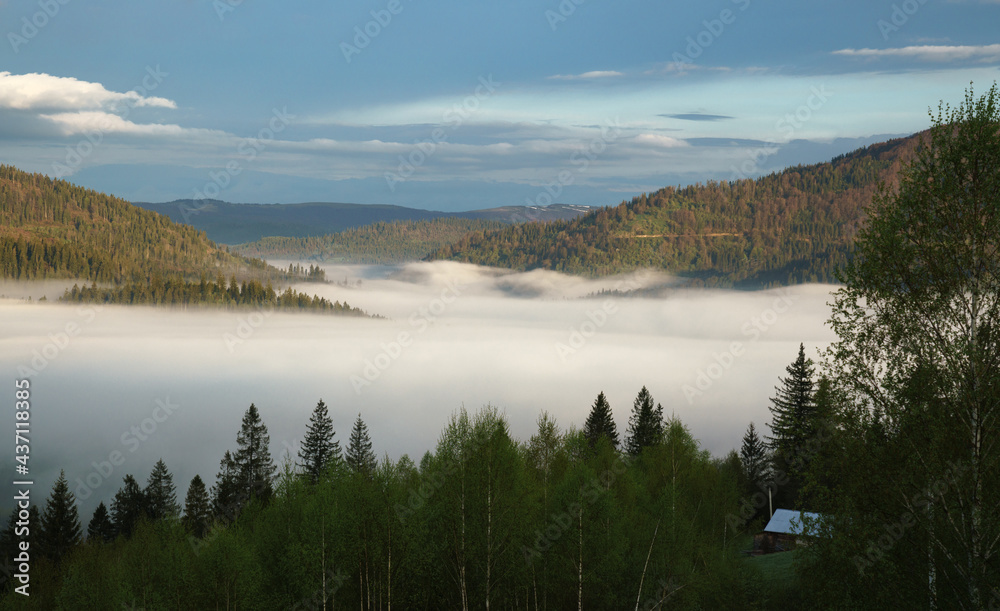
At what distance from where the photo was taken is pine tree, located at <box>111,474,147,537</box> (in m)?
84.6

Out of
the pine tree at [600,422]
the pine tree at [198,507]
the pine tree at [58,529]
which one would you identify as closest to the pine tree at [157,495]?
the pine tree at [198,507]

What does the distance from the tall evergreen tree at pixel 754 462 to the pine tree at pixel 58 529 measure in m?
62.2

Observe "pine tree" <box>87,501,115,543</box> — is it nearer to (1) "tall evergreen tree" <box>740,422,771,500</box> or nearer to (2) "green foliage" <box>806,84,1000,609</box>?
(1) "tall evergreen tree" <box>740,422,771,500</box>

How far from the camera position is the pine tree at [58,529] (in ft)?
238

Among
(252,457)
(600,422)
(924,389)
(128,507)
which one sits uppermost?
(924,389)

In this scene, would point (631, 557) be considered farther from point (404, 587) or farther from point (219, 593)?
point (219, 593)

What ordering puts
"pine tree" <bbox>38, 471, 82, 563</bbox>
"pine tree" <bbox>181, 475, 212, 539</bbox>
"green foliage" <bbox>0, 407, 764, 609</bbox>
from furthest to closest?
"pine tree" <bbox>181, 475, 212, 539</bbox>
"pine tree" <bbox>38, 471, 82, 563</bbox>
"green foliage" <bbox>0, 407, 764, 609</bbox>

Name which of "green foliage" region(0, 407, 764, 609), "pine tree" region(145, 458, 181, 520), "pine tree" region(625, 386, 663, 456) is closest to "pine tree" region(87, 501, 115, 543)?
"pine tree" region(145, 458, 181, 520)

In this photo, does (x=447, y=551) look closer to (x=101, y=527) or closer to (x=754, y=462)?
(x=754, y=462)

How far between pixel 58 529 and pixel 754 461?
67248 mm

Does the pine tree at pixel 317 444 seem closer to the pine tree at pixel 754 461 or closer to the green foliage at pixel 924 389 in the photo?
the pine tree at pixel 754 461

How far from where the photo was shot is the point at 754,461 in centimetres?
8088

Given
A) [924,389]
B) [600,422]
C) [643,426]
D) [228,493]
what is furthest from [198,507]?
[924,389]

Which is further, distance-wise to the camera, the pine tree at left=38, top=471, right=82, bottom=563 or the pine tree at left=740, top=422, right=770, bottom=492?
the pine tree at left=38, top=471, right=82, bottom=563
